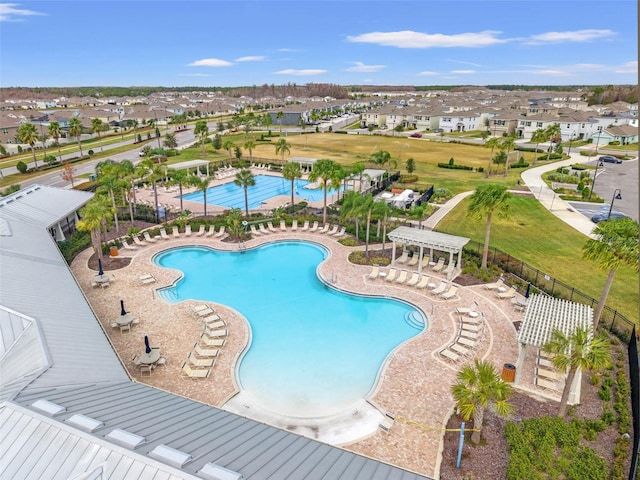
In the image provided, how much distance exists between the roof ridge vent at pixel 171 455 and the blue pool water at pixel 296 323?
868cm

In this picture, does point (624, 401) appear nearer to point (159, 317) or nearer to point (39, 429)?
point (39, 429)

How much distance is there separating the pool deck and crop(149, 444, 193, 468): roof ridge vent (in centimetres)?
787

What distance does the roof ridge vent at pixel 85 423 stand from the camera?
28.5 ft

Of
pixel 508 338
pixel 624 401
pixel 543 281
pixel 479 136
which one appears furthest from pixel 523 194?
pixel 479 136

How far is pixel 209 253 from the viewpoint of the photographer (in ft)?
106

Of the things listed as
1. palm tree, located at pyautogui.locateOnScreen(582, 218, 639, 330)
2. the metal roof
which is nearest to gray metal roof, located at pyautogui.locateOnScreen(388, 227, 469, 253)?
the metal roof

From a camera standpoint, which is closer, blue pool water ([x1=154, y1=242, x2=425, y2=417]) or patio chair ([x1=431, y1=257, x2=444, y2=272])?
blue pool water ([x1=154, y1=242, x2=425, y2=417])

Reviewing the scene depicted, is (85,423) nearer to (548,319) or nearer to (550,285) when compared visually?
(548,319)

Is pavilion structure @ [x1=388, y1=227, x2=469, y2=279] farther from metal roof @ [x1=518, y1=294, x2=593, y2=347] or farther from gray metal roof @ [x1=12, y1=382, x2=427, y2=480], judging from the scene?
gray metal roof @ [x1=12, y1=382, x2=427, y2=480]

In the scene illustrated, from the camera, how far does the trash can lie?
56.3ft

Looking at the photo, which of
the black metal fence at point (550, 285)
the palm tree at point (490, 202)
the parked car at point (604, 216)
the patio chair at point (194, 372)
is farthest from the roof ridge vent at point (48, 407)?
the parked car at point (604, 216)

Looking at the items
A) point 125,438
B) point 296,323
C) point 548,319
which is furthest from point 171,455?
point 548,319

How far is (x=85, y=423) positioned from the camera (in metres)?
8.78

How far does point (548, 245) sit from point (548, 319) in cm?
1743
